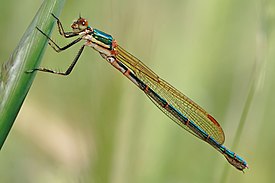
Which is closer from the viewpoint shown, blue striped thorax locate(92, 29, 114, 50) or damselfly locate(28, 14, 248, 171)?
damselfly locate(28, 14, 248, 171)

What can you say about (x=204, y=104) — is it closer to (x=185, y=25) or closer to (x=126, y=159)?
(x=185, y=25)

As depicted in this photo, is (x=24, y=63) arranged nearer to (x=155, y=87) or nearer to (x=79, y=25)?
(x=79, y=25)

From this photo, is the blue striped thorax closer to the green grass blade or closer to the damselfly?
the damselfly

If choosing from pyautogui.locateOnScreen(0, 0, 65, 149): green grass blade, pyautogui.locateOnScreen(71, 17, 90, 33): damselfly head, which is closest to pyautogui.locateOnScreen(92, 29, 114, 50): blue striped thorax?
pyautogui.locateOnScreen(71, 17, 90, 33): damselfly head

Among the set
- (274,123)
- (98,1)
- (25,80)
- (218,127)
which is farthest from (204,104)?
(25,80)

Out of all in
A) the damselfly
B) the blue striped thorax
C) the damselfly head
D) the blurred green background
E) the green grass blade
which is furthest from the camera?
the blue striped thorax

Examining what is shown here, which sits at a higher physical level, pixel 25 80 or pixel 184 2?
pixel 184 2

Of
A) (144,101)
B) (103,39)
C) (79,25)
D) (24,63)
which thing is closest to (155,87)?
(103,39)
